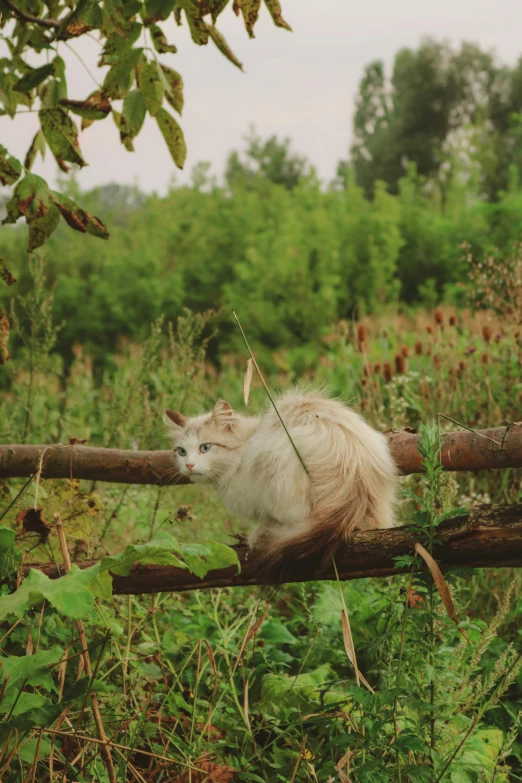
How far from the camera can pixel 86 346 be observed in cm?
1443

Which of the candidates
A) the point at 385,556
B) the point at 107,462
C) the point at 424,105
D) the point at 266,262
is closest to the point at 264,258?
the point at 266,262

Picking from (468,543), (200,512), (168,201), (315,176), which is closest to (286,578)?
(468,543)

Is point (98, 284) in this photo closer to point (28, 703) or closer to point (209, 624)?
point (209, 624)

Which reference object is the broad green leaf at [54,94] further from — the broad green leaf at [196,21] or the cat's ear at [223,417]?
the cat's ear at [223,417]

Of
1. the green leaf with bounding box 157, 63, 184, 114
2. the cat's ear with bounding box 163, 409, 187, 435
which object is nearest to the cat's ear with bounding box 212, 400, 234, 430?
the cat's ear with bounding box 163, 409, 187, 435

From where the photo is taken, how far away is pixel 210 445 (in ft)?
11.4

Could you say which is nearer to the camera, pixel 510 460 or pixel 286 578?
pixel 286 578

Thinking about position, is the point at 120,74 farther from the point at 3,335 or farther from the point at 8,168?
the point at 3,335

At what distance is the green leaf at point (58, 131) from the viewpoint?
2363 mm

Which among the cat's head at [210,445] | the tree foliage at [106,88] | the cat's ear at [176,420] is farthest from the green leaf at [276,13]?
the cat's ear at [176,420]

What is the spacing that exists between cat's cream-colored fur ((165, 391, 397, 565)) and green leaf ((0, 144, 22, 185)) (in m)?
1.21

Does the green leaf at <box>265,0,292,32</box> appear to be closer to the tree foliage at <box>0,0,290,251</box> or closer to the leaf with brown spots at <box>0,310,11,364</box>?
the tree foliage at <box>0,0,290,251</box>

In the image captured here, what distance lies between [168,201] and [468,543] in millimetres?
17563

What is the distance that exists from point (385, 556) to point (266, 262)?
11.8 metres
